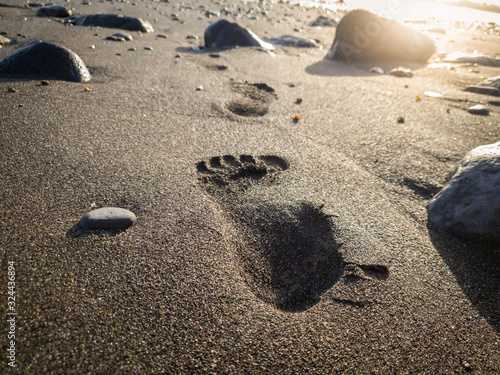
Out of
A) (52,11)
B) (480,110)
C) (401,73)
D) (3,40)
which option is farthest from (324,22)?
(3,40)

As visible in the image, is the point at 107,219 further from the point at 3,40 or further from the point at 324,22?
the point at 324,22

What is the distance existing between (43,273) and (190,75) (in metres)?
2.81

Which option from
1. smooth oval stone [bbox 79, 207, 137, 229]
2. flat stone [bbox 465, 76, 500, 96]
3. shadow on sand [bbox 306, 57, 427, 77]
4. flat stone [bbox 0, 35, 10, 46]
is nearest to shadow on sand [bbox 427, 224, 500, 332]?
smooth oval stone [bbox 79, 207, 137, 229]

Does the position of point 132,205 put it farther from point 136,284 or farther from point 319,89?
point 319,89

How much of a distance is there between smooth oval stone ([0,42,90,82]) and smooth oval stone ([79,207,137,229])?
2073mm

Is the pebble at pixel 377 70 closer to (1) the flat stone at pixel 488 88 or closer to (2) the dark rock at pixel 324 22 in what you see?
(1) the flat stone at pixel 488 88

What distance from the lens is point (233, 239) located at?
5.17ft

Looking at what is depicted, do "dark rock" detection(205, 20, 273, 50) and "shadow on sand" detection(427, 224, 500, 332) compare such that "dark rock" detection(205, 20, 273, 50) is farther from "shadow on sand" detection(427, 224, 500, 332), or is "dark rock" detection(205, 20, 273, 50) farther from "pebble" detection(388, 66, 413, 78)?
"shadow on sand" detection(427, 224, 500, 332)

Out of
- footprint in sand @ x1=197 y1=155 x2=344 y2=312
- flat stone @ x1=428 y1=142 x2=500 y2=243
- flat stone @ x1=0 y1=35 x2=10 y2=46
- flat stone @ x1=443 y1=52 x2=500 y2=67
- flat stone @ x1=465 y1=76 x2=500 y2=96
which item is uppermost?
flat stone @ x1=443 y1=52 x2=500 y2=67

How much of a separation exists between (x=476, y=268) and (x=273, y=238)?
3.28 feet

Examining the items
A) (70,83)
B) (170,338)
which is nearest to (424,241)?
(170,338)

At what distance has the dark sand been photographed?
1.13 metres

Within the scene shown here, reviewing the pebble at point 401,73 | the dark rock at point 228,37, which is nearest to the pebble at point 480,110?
the pebble at point 401,73

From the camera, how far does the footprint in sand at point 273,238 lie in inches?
55.1
